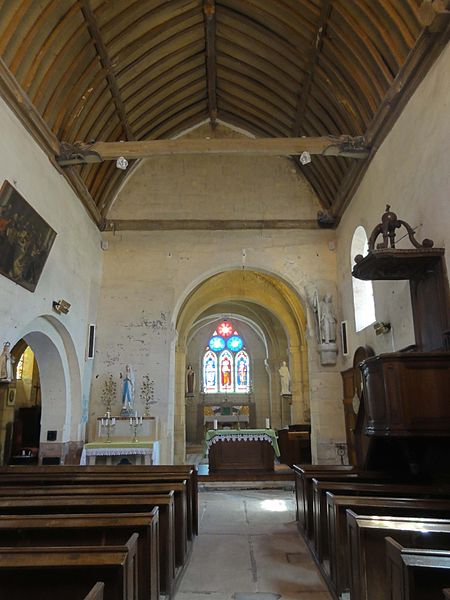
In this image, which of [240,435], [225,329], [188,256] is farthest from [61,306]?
[225,329]

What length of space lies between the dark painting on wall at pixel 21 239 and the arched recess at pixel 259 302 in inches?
234

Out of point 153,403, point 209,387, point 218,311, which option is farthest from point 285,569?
point 209,387

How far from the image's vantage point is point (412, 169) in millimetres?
6602

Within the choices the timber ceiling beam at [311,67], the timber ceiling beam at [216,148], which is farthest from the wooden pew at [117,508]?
the timber ceiling beam at [311,67]

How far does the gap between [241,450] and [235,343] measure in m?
13.3

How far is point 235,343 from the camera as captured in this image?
24.0 m

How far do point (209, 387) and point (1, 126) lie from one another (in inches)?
724

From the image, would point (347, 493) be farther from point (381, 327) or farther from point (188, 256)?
point (188, 256)

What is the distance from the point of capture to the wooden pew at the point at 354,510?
3418 mm

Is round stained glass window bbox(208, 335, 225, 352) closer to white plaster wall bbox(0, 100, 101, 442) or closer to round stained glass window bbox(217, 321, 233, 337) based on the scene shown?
round stained glass window bbox(217, 321, 233, 337)

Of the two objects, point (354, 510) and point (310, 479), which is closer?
point (354, 510)

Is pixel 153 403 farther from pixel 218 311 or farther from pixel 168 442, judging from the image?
pixel 218 311

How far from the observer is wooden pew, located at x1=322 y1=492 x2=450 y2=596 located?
3.42 metres

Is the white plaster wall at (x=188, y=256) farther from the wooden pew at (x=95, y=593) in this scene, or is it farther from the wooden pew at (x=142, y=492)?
the wooden pew at (x=95, y=593)
